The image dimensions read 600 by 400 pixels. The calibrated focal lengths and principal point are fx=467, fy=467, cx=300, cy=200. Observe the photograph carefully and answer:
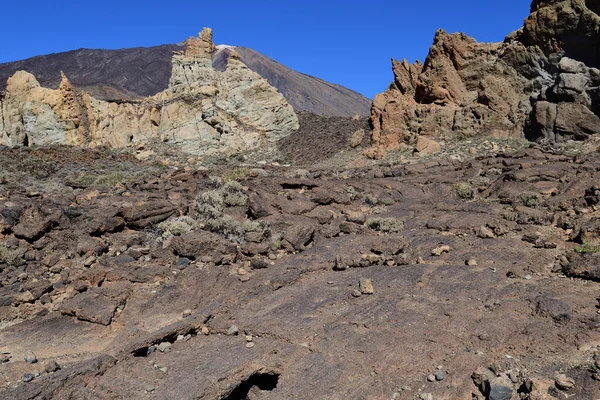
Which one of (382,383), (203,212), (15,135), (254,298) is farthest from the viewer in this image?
(15,135)

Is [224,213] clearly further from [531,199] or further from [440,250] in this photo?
[531,199]

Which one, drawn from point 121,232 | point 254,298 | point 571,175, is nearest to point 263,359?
point 254,298

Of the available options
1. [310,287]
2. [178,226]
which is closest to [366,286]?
[310,287]

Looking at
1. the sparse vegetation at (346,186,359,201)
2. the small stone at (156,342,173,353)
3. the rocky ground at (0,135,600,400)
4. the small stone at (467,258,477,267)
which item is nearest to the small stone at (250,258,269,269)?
the rocky ground at (0,135,600,400)

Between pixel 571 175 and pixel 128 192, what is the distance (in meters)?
11.6

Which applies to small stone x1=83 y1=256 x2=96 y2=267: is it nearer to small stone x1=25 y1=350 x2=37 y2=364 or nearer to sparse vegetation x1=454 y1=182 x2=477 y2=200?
small stone x1=25 y1=350 x2=37 y2=364

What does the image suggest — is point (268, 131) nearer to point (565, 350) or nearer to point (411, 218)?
point (411, 218)

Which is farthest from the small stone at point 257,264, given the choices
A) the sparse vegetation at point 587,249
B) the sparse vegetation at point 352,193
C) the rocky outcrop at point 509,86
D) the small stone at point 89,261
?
the rocky outcrop at point 509,86

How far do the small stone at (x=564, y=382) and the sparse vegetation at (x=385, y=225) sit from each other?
5.49m

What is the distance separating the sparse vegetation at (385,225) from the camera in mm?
9555

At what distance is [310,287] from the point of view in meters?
6.72

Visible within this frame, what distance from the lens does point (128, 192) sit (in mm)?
11836

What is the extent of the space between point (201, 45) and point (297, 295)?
102 ft

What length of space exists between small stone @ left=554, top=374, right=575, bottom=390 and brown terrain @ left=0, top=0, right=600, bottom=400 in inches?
0.7
